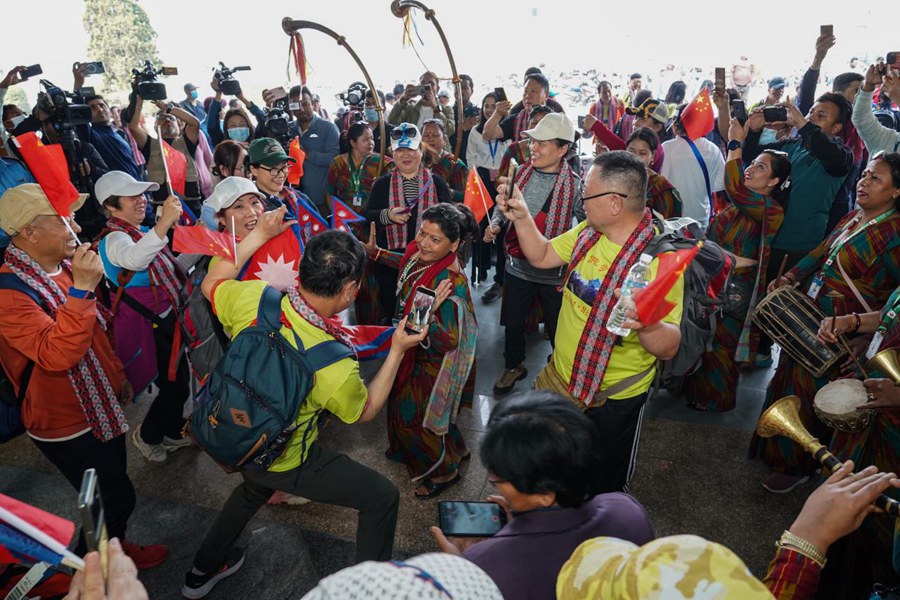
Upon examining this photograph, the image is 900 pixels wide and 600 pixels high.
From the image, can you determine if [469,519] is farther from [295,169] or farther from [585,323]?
[295,169]

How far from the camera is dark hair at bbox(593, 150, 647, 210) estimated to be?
2340mm

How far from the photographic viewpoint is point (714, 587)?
0.82 m

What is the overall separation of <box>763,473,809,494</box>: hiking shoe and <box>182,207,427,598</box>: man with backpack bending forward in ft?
7.35

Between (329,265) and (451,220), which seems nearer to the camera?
(329,265)

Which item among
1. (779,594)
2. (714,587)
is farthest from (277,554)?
(714,587)

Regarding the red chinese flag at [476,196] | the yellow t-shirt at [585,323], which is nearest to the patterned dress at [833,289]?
the yellow t-shirt at [585,323]

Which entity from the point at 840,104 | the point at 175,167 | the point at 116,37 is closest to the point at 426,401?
the point at 175,167

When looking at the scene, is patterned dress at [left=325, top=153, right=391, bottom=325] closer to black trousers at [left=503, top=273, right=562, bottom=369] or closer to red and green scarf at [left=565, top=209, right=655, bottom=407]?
black trousers at [left=503, top=273, right=562, bottom=369]

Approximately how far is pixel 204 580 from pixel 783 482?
3083 mm

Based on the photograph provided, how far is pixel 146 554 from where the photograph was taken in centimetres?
273

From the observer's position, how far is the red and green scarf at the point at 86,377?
236 centimetres

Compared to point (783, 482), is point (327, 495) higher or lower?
higher

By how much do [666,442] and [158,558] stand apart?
3025 mm

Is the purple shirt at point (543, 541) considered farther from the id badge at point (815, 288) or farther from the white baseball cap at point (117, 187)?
the white baseball cap at point (117, 187)
